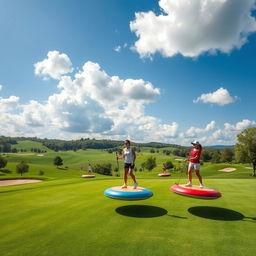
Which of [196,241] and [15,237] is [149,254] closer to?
A: [196,241]

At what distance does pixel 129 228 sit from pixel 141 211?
2.16m

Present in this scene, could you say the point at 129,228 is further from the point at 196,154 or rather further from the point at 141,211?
the point at 196,154

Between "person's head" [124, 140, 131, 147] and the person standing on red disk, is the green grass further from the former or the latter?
"person's head" [124, 140, 131, 147]

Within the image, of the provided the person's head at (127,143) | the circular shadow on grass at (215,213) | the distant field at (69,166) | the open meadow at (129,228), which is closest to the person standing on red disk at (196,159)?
the circular shadow on grass at (215,213)

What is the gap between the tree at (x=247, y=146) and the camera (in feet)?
146

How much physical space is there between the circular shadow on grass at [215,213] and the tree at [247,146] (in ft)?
139

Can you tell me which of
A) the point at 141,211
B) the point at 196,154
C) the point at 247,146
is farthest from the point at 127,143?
the point at 247,146

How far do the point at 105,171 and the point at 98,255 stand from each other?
317ft

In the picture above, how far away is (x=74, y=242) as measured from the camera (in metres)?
5.85

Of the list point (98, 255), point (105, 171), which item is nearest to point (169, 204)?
point (98, 255)

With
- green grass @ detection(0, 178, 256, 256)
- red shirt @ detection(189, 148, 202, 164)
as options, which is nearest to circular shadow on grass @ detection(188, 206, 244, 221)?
green grass @ detection(0, 178, 256, 256)

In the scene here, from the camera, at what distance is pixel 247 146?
4472 centimetres

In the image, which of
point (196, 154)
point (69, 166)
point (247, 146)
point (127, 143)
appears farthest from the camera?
point (69, 166)

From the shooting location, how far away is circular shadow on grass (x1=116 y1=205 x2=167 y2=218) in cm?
831
